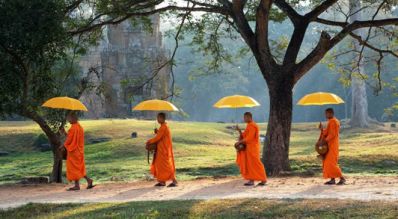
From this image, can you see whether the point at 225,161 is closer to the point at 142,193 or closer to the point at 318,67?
the point at 142,193

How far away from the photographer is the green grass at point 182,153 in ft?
63.4

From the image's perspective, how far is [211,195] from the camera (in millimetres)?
11523

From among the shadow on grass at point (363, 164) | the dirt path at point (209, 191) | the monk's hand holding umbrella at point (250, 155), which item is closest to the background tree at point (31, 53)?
the dirt path at point (209, 191)

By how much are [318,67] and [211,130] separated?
33.1m

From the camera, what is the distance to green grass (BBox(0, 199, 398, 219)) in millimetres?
8859

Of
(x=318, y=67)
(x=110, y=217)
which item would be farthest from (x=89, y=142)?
(x=318, y=67)

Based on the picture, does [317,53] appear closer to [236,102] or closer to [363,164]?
[236,102]

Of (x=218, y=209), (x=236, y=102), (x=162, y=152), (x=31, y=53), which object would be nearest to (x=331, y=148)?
(x=236, y=102)

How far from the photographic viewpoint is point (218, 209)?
9523 mm

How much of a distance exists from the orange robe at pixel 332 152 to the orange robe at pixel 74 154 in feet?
18.3

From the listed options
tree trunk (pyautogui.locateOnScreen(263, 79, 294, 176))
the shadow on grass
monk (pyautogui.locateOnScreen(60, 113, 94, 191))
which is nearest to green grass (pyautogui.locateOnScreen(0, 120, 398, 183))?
the shadow on grass

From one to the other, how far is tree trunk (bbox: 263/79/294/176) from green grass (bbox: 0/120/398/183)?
0.82 meters

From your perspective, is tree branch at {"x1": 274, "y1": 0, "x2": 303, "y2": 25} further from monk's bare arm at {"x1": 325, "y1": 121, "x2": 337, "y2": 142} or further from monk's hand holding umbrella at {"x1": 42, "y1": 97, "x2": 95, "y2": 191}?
monk's hand holding umbrella at {"x1": 42, "y1": 97, "x2": 95, "y2": 191}

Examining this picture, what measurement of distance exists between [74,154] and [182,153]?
40.8 feet
